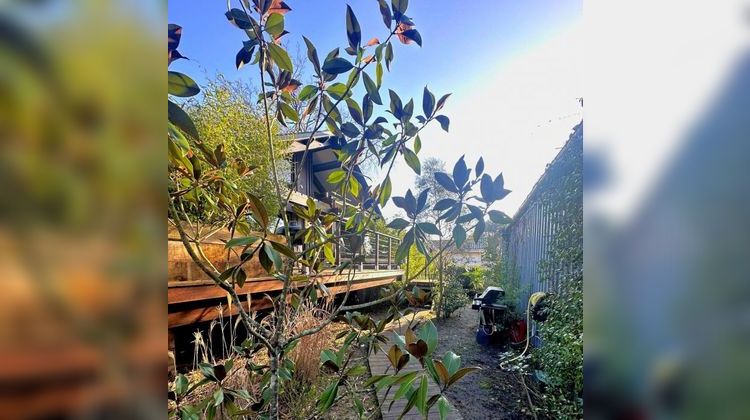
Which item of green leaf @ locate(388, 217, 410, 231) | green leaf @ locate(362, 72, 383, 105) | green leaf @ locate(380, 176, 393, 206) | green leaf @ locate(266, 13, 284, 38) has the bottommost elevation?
green leaf @ locate(388, 217, 410, 231)

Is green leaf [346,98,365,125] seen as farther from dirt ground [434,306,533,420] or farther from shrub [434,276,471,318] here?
shrub [434,276,471,318]

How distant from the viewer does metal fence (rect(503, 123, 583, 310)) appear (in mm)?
2793

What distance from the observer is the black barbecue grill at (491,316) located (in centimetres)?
505

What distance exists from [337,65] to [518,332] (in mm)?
4714

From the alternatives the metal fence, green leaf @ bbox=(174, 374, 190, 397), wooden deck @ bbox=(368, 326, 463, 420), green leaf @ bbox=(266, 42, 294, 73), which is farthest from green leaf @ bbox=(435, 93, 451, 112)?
wooden deck @ bbox=(368, 326, 463, 420)

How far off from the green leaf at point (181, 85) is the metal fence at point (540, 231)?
154 centimetres

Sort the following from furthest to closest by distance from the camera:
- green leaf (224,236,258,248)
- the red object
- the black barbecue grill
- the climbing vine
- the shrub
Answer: the shrub → the black barbecue grill → the red object → the climbing vine → green leaf (224,236,258,248)

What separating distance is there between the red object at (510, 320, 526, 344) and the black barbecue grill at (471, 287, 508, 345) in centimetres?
28

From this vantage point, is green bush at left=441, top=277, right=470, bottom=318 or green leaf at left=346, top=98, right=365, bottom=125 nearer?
green leaf at left=346, top=98, right=365, bottom=125

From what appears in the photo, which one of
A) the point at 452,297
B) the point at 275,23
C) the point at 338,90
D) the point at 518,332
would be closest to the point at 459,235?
the point at 338,90

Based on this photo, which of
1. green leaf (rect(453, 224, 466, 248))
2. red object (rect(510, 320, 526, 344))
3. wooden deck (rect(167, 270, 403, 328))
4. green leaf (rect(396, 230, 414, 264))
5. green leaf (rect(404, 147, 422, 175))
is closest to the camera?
green leaf (rect(453, 224, 466, 248))

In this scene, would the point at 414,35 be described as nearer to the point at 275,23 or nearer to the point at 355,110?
the point at 355,110
